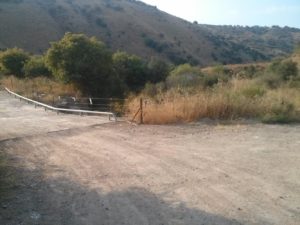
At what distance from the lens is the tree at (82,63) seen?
30344 millimetres

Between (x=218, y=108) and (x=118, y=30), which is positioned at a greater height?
(x=118, y=30)

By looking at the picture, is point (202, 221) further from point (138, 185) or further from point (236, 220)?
point (138, 185)

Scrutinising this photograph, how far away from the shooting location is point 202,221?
590 cm

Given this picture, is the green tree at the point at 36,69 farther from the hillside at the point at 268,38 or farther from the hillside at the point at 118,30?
the hillside at the point at 268,38

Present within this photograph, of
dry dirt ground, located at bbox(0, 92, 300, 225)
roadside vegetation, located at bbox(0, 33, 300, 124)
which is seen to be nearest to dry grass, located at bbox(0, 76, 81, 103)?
roadside vegetation, located at bbox(0, 33, 300, 124)

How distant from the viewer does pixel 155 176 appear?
26.2 ft

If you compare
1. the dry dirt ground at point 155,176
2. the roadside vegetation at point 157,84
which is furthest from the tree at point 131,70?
the dry dirt ground at point 155,176

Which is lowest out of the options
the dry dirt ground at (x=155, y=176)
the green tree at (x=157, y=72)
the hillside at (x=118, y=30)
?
the dry dirt ground at (x=155, y=176)

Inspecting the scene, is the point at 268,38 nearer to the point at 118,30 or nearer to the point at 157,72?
the point at 118,30

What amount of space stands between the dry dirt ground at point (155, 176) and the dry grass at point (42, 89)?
51.1 feet

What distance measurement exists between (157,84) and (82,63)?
5827 mm

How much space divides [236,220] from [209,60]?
293ft

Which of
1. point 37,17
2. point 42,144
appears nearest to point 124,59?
point 42,144

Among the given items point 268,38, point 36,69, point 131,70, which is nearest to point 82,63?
point 131,70
